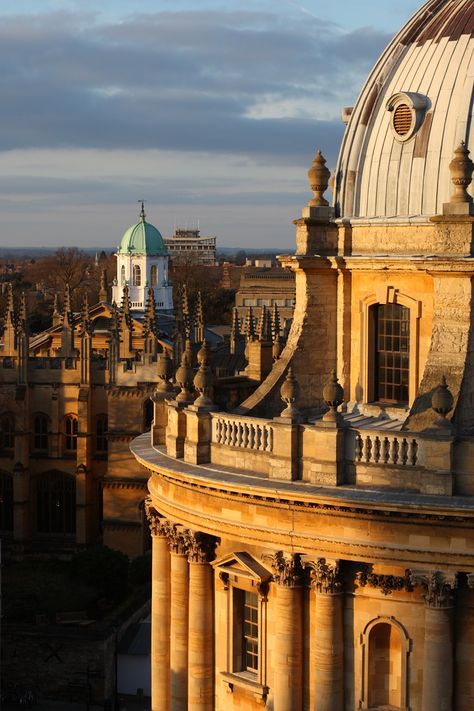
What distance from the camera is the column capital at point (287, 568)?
26.9m

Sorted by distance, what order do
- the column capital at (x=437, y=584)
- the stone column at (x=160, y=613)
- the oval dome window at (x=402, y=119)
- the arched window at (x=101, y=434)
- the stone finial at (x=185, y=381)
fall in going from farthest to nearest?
the arched window at (x=101, y=434) → the stone column at (x=160, y=613) → the stone finial at (x=185, y=381) → the oval dome window at (x=402, y=119) → the column capital at (x=437, y=584)

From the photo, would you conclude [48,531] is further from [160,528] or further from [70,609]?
[160,528]

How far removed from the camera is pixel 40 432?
7125 cm

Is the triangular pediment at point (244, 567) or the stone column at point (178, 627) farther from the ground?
the triangular pediment at point (244, 567)

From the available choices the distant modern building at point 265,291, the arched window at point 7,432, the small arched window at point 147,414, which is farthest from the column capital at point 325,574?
the distant modern building at point 265,291

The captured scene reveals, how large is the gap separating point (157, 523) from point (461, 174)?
938cm

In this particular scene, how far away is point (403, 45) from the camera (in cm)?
3089

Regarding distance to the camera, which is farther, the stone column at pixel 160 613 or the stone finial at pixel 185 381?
the stone column at pixel 160 613

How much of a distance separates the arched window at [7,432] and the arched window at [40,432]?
1055 millimetres

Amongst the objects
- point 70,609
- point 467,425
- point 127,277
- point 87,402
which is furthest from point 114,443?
point 467,425

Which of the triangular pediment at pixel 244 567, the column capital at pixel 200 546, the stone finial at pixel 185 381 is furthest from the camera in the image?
the stone finial at pixel 185 381

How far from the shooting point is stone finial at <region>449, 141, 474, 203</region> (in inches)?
1081

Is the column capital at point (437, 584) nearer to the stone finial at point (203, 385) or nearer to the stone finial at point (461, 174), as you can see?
the stone finial at point (203, 385)

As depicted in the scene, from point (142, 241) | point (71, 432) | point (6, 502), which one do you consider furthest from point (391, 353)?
point (142, 241)
